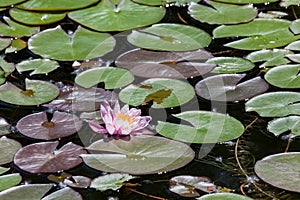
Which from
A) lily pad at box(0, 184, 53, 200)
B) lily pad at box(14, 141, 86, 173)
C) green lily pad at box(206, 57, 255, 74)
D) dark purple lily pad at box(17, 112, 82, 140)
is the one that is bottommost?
Answer: lily pad at box(0, 184, 53, 200)

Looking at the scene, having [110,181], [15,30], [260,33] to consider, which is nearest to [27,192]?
[110,181]

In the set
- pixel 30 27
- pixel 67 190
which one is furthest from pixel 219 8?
pixel 67 190

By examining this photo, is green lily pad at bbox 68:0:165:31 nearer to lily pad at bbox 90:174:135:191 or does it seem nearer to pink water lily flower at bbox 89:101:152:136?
pink water lily flower at bbox 89:101:152:136

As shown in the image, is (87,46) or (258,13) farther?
(258,13)

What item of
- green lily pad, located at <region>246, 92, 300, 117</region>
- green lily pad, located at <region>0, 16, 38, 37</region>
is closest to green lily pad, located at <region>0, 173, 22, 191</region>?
green lily pad, located at <region>246, 92, 300, 117</region>

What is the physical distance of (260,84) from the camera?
7.24 ft

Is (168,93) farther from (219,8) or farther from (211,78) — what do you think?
(219,8)

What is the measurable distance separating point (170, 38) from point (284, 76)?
49 centimetres

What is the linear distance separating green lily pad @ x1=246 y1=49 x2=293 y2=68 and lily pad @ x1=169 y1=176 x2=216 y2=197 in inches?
27.2

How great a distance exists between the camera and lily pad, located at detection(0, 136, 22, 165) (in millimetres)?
1868

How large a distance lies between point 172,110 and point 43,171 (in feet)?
1.57

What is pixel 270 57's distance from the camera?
2365 millimetres

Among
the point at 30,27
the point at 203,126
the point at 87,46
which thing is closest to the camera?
the point at 203,126

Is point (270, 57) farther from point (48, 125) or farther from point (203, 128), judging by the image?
point (48, 125)
